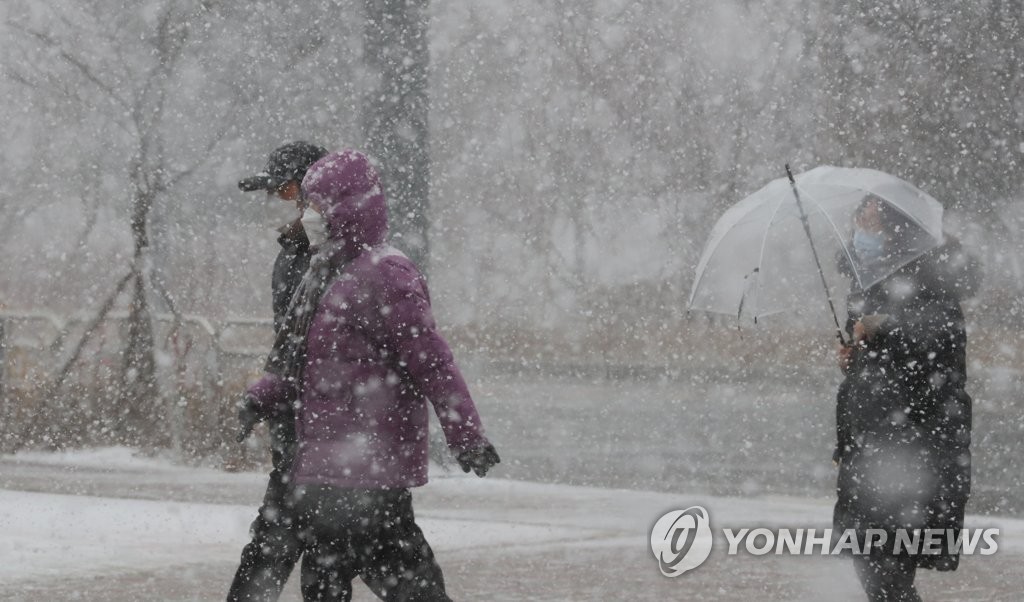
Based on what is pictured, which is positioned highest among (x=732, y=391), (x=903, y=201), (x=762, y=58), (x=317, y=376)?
(x=762, y=58)

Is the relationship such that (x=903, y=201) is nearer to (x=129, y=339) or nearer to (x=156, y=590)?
(x=156, y=590)

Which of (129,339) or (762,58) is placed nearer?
(129,339)

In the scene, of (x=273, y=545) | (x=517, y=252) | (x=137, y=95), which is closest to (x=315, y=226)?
(x=273, y=545)

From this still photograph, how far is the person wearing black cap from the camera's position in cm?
513

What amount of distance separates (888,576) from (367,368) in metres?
1.76

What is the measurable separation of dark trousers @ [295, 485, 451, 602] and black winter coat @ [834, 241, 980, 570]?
142 cm

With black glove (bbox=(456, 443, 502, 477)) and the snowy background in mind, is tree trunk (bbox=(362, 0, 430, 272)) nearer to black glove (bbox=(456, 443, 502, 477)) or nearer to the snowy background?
the snowy background

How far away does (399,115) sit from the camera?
410 inches

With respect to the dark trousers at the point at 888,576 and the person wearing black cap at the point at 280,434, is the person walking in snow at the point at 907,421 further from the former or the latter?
the person wearing black cap at the point at 280,434

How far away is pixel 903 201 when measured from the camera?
5.51 metres

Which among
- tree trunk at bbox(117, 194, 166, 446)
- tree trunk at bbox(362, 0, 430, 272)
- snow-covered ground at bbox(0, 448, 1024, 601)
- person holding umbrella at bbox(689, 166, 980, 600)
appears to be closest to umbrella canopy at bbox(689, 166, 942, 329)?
person holding umbrella at bbox(689, 166, 980, 600)

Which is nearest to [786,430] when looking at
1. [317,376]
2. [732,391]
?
[732,391]

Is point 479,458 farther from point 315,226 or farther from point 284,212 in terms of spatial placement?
point 284,212

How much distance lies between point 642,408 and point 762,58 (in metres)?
10.4
